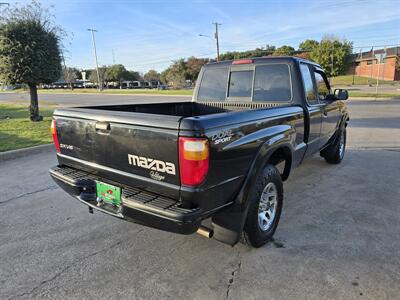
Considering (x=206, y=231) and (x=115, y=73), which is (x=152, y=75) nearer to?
(x=115, y=73)

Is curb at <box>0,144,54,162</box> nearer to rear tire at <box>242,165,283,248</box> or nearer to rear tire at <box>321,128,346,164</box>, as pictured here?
rear tire at <box>242,165,283,248</box>

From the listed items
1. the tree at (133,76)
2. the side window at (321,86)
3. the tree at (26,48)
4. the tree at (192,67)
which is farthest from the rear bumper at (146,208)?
the tree at (133,76)

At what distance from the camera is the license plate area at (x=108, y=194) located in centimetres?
259

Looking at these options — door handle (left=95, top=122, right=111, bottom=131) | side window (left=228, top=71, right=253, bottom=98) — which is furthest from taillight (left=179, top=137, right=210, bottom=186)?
side window (left=228, top=71, right=253, bottom=98)

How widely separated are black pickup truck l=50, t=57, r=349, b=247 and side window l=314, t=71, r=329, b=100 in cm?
81

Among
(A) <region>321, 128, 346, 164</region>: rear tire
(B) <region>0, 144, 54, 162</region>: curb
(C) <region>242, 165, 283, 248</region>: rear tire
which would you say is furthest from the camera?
(B) <region>0, 144, 54, 162</region>: curb

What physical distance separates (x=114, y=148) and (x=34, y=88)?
10596 mm

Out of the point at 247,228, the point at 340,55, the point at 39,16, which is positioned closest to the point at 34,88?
the point at 39,16

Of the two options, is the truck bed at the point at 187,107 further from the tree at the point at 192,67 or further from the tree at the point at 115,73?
the tree at the point at 115,73

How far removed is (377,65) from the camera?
61.5 metres

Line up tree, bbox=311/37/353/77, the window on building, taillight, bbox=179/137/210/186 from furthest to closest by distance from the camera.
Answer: tree, bbox=311/37/353/77, the window on building, taillight, bbox=179/137/210/186

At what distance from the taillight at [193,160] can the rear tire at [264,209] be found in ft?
2.36

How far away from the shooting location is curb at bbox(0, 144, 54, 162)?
21.4ft

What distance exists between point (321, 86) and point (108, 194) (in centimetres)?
394
